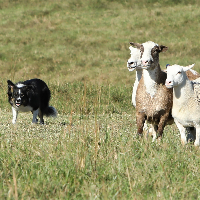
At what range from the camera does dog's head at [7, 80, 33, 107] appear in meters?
9.47

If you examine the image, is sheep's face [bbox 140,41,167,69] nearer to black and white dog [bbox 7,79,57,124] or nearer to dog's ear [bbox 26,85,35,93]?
black and white dog [bbox 7,79,57,124]

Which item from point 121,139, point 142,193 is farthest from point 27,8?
point 142,193

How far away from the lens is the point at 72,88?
13.9m

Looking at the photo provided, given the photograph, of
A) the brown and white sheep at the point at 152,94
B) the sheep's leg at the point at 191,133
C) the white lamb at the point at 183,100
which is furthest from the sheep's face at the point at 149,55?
the sheep's leg at the point at 191,133

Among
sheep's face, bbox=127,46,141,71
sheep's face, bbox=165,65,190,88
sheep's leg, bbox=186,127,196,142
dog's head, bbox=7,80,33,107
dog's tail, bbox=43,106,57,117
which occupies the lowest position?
dog's tail, bbox=43,106,57,117

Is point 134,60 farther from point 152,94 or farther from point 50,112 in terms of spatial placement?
point 50,112

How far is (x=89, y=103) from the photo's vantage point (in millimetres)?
12914

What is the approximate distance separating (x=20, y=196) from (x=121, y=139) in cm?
218

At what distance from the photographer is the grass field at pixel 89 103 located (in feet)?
13.5

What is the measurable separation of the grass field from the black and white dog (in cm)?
36

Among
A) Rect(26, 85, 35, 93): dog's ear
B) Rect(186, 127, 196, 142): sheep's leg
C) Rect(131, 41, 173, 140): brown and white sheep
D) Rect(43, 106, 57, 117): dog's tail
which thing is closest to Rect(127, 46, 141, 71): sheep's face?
Rect(131, 41, 173, 140): brown and white sheep

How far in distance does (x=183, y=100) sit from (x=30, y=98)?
4.98 metres

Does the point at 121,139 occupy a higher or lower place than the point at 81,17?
lower

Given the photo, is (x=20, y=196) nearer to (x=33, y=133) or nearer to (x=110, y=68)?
(x=33, y=133)
